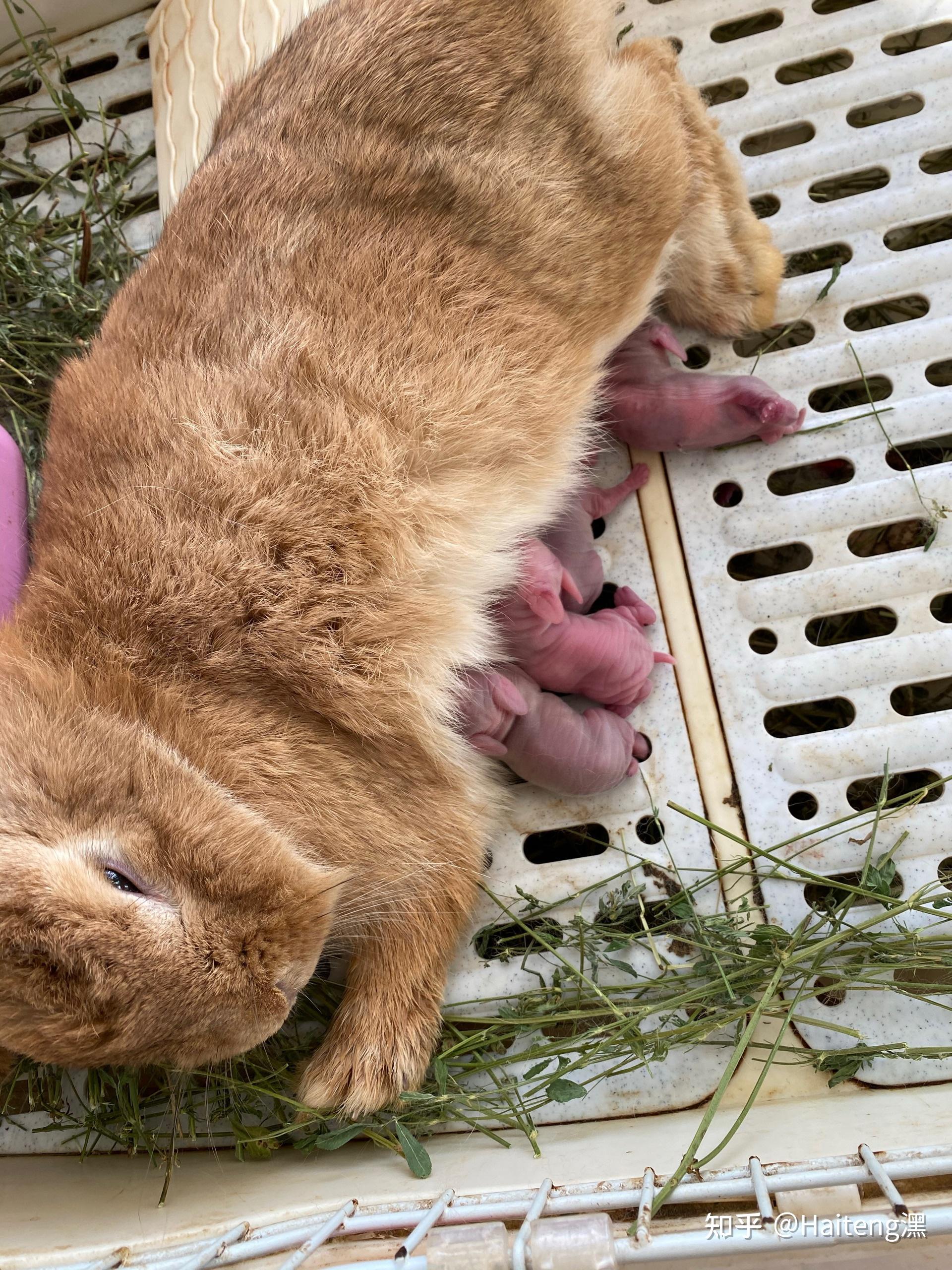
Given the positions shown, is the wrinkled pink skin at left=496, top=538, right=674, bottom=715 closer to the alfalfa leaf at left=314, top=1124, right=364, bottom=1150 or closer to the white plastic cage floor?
the white plastic cage floor

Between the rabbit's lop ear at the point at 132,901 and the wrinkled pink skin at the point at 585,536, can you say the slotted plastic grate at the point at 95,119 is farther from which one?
the rabbit's lop ear at the point at 132,901

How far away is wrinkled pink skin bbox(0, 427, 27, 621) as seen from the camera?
2168 mm

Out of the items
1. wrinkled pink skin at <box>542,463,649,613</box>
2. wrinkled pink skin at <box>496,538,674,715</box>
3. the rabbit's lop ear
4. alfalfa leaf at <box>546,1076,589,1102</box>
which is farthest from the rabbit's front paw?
wrinkled pink skin at <box>542,463,649,613</box>

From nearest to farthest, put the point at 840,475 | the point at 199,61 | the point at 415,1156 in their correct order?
the point at 415,1156 < the point at 840,475 < the point at 199,61

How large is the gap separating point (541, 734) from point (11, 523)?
1338mm

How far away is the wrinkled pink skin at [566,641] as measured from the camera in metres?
2.14

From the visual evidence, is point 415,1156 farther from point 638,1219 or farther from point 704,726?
point 704,726

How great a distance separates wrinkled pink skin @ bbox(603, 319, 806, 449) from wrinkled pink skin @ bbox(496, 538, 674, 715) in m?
0.46

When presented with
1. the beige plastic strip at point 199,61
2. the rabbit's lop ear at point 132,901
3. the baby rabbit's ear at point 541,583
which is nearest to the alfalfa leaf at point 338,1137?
the rabbit's lop ear at point 132,901

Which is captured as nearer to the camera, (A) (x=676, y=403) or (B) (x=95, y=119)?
(A) (x=676, y=403)

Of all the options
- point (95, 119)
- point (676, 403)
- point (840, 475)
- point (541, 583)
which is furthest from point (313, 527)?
point (95, 119)

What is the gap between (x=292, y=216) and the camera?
6.12 feet

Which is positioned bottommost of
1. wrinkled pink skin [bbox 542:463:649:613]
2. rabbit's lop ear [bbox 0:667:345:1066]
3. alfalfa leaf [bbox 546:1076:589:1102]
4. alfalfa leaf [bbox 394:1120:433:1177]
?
alfalfa leaf [bbox 546:1076:589:1102]

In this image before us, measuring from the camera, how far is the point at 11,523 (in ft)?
7.41
